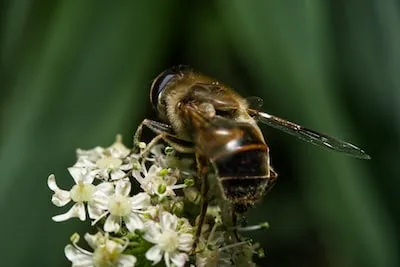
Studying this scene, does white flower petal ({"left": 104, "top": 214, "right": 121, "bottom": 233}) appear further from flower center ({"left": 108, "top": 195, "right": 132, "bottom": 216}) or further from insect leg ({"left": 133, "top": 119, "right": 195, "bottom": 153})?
insect leg ({"left": 133, "top": 119, "right": 195, "bottom": 153})

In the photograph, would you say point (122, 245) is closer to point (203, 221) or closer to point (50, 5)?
point (203, 221)

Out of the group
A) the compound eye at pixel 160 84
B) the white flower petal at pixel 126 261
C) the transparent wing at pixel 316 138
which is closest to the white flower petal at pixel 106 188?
the white flower petal at pixel 126 261

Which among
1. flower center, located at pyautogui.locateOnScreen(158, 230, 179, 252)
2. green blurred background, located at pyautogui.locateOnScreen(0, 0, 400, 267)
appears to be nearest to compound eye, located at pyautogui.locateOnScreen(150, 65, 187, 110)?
flower center, located at pyautogui.locateOnScreen(158, 230, 179, 252)

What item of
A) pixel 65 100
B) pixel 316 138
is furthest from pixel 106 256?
pixel 65 100

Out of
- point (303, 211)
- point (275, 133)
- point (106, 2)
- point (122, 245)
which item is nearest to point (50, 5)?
point (106, 2)

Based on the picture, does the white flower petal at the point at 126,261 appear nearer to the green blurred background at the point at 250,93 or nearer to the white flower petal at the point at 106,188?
the white flower petal at the point at 106,188

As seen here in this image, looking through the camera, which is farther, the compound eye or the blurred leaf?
the blurred leaf
